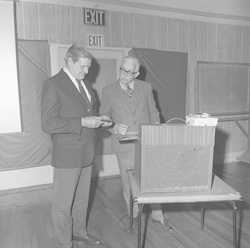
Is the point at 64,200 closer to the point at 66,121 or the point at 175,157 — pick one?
the point at 66,121

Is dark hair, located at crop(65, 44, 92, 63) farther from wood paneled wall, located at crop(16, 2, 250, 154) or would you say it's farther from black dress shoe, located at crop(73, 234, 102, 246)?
wood paneled wall, located at crop(16, 2, 250, 154)

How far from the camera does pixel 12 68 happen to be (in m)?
2.88

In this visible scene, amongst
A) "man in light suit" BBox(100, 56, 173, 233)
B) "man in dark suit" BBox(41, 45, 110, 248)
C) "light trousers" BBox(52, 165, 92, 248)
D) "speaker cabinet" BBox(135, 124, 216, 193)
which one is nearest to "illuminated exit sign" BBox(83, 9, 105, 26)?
"man in light suit" BBox(100, 56, 173, 233)

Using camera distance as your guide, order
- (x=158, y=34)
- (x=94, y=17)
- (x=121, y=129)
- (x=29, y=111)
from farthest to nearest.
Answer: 1. (x=158, y=34)
2. (x=94, y=17)
3. (x=29, y=111)
4. (x=121, y=129)

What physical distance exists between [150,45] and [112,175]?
1.97 m

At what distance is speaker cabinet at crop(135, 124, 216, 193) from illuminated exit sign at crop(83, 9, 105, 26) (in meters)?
2.54

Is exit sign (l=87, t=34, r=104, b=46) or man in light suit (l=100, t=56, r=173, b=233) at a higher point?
exit sign (l=87, t=34, r=104, b=46)

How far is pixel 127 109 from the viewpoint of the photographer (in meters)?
2.11

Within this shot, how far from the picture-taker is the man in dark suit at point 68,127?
63.8 inches

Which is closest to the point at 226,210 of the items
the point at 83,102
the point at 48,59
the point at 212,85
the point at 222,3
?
the point at 83,102

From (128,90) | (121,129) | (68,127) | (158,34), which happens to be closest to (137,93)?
(128,90)

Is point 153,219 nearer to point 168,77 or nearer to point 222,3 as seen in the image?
point 168,77

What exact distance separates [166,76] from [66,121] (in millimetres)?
2481

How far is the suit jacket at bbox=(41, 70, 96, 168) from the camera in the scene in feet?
5.28
